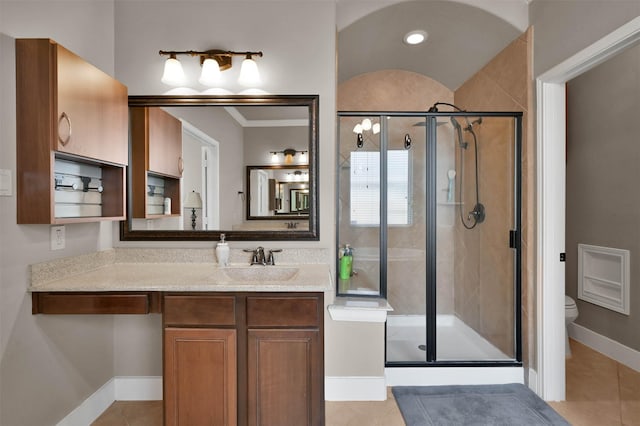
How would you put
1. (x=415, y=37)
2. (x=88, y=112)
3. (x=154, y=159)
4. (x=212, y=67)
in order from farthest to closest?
(x=415, y=37), (x=154, y=159), (x=212, y=67), (x=88, y=112)

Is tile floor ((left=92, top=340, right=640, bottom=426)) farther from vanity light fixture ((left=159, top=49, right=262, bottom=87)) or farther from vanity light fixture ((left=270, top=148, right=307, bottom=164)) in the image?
vanity light fixture ((left=159, top=49, right=262, bottom=87))

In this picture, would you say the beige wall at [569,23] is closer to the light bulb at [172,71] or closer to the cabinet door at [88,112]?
the light bulb at [172,71]

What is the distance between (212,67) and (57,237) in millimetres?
1257

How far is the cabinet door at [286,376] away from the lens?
162 centimetres

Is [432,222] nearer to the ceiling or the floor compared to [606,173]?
nearer to the floor

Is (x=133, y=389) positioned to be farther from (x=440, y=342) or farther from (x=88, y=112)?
(x=440, y=342)

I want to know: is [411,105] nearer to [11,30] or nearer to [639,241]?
[639,241]

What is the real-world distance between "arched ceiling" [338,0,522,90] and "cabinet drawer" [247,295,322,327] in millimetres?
1842

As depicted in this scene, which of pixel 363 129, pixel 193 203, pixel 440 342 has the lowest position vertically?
pixel 440 342

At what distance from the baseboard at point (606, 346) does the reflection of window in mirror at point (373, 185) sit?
206cm

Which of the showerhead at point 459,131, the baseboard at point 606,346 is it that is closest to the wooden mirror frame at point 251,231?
the showerhead at point 459,131

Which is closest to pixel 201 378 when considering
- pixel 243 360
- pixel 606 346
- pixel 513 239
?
pixel 243 360

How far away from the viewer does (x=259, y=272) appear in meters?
2.08

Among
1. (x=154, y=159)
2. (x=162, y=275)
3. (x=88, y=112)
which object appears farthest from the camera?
(x=154, y=159)
